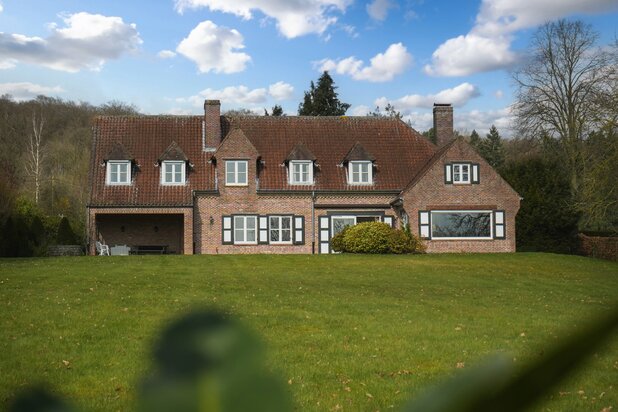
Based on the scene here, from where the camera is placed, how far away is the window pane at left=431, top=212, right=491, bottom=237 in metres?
26.0

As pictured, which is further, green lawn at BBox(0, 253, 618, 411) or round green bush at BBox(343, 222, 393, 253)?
round green bush at BBox(343, 222, 393, 253)

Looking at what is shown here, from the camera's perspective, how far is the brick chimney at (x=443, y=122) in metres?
28.8

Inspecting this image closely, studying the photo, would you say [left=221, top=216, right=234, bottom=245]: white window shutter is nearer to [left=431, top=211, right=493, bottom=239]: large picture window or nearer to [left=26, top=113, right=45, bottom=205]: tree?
[left=431, top=211, right=493, bottom=239]: large picture window

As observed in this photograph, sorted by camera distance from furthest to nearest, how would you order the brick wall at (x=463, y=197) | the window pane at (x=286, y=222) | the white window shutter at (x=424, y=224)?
the window pane at (x=286, y=222), the brick wall at (x=463, y=197), the white window shutter at (x=424, y=224)

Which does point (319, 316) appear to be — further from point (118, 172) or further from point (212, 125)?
point (212, 125)

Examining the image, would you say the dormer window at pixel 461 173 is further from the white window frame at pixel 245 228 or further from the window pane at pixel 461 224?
the white window frame at pixel 245 228

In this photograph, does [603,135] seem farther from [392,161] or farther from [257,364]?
[257,364]

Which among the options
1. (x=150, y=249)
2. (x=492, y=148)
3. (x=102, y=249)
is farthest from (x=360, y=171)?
(x=492, y=148)

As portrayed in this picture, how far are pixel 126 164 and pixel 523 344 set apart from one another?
21155 millimetres

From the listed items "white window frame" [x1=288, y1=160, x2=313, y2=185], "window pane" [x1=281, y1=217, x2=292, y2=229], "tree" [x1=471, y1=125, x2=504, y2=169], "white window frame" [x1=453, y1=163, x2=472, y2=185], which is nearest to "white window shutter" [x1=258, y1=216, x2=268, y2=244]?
"window pane" [x1=281, y1=217, x2=292, y2=229]

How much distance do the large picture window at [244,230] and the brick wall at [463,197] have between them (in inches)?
251

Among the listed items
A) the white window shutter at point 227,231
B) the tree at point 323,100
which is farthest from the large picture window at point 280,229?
the tree at point 323,100

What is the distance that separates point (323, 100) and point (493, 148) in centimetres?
1733

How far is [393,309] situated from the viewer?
1127 cm
